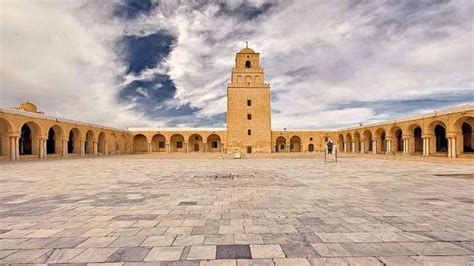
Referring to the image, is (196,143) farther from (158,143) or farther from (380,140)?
(380,140)

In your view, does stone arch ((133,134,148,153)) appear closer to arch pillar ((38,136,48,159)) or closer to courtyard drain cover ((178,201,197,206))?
arch pillar ((38,136,48,159))

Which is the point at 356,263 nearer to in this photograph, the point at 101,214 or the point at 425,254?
the point at 425,254

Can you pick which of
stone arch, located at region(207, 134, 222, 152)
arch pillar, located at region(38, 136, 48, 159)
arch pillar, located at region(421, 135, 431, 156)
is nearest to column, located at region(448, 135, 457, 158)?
arch pillar, located at region(421, 135, 431, 156)

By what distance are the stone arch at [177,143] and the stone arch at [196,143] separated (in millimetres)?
1464

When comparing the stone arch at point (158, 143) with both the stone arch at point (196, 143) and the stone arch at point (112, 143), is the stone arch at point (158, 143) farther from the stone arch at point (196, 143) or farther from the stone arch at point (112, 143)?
the stone arch at point (112, 143)

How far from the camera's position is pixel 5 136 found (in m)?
18.4

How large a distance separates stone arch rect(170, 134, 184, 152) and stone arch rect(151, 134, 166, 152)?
4.16ft

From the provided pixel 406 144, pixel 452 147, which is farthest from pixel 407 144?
pixel 452 147

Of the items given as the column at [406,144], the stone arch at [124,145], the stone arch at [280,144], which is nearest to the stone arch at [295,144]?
the stone arch at [280,144]

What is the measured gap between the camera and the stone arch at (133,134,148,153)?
4094 centimetres

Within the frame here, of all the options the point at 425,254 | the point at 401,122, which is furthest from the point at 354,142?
the point at 425,254

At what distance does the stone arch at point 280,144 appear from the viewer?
41375 mm

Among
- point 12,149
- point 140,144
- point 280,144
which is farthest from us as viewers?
point 280,144

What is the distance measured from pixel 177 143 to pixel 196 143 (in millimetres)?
3109
